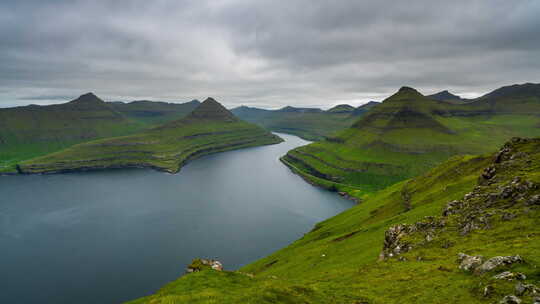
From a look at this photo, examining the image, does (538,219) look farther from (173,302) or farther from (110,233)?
(110,233)

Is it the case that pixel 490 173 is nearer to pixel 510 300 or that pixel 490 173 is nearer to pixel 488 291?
pixel 488 291

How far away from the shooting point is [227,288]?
33.7 meters

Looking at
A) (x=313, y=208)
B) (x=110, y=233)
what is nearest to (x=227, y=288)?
(x=110, y=233)

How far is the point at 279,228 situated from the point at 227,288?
362 ft

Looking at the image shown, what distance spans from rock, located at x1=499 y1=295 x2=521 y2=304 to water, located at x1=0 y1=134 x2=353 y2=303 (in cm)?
9834

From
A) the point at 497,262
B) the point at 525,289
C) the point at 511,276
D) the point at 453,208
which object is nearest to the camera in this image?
the point at 525,289

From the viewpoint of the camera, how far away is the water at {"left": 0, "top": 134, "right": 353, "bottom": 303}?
314 feet

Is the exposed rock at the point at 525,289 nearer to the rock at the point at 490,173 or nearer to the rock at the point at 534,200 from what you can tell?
the rock at the point at 534,200

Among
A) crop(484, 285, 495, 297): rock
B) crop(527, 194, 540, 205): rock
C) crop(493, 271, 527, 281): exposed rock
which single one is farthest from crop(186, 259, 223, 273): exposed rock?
crop(527, 194, 540, 205): rock

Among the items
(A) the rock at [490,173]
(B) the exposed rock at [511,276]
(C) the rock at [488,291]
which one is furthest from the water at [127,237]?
(B) the exposed rock at [511,276]

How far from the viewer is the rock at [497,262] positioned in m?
24.3

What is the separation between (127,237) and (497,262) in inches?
5619

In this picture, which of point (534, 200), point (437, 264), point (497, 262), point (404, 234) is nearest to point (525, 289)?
point (497, 262)

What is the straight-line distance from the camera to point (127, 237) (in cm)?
13038
